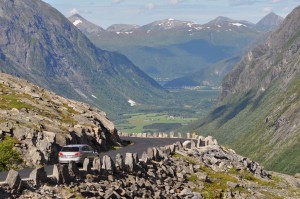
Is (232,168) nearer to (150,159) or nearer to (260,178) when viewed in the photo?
(260,178)

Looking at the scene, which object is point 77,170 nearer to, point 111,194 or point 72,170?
point 72,170

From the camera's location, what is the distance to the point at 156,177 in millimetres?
60438

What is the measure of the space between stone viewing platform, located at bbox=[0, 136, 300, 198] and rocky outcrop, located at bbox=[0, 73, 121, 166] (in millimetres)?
9323

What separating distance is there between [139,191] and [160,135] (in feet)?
238

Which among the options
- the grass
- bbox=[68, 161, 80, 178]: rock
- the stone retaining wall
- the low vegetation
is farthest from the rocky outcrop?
bbox=[68, 161, 80, 178]: rock

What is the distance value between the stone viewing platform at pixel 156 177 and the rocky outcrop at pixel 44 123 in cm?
932

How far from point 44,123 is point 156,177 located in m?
24.4

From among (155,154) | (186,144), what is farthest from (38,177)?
(186,144)

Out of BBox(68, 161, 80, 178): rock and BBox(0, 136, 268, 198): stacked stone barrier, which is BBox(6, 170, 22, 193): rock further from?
BBox(68, 161, 80, 178): rock

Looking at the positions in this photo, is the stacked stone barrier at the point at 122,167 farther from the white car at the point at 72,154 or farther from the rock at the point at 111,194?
the rock at the point at 111,194

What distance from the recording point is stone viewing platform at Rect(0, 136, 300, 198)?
42.1 meters

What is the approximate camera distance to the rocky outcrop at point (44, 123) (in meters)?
68.9

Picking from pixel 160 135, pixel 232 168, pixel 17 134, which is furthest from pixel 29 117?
pixel 160 135

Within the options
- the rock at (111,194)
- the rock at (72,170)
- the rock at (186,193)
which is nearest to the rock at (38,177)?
the rock at (72,170)
